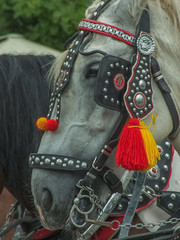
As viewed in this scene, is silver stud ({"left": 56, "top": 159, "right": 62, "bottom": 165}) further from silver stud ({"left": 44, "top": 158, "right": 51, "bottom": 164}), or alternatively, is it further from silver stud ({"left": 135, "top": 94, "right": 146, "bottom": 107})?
silver stud ({"left": 135, "top": 94, "right": 146, "bottom": 107})

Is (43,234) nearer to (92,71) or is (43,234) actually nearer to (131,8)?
(92,71)

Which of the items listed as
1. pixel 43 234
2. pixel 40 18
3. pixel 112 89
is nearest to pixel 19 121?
pixel 43 234

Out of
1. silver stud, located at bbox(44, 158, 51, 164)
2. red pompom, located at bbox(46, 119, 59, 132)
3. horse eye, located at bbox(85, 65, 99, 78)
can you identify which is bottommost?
silver stud, located at bbox(44, 158, 51, 164)

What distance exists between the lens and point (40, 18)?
4.37 m

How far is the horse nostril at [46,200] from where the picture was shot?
1.65 meters

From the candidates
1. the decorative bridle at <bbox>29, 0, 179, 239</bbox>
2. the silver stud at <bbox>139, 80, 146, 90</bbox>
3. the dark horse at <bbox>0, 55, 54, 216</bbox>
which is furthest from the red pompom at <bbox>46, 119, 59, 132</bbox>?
the dark horse at <bbox>0, 55, 54, 216</bbox>

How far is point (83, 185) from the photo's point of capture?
167 cm

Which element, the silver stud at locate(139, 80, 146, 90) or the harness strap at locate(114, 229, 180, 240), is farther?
the harness strap at locate(114, 229, 180, 240)

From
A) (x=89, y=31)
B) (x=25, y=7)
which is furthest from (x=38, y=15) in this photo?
(x=89, y=31)

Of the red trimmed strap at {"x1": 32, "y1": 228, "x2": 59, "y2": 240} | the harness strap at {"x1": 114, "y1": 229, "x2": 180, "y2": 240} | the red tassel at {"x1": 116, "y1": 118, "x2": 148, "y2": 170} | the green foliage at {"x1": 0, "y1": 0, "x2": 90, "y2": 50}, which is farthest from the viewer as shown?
the green foliage at {"x1": 0, "y1": 0, "x2": 90, "y2": 50}

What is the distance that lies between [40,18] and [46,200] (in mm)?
2994

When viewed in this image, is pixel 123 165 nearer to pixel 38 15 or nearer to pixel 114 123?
pixel 114 123

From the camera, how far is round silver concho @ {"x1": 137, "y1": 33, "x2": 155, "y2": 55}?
1.68 metres

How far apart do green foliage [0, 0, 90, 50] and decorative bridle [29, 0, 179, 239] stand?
7.36 feet
